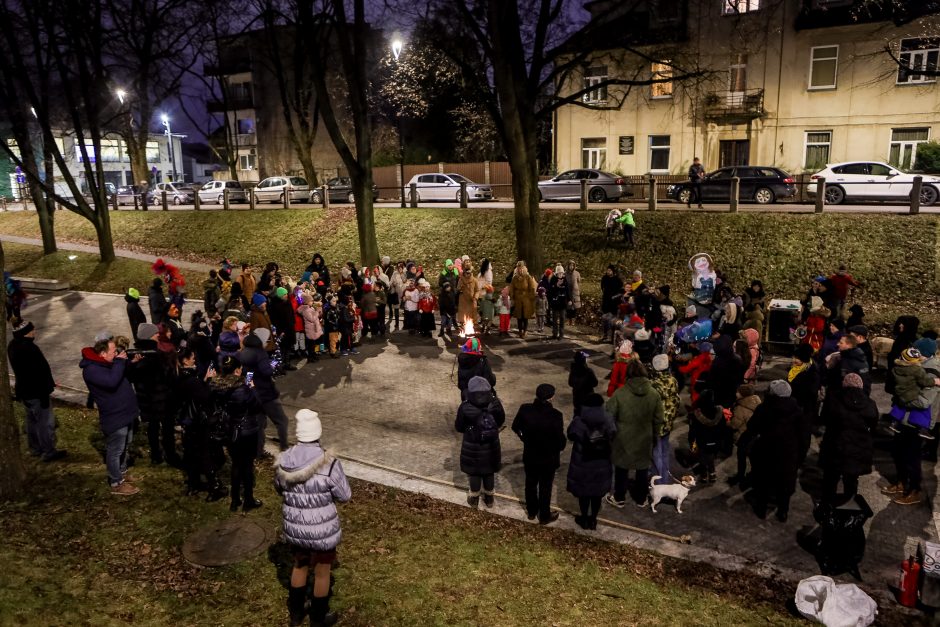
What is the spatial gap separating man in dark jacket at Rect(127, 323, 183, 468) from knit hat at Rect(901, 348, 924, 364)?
341 inches

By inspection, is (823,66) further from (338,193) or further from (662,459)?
(662,459)

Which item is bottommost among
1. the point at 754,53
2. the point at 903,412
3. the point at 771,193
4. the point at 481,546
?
the point at 481,546

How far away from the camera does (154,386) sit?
7754 millimetres

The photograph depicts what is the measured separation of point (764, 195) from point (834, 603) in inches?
790

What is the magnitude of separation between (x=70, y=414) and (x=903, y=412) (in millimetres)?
11384

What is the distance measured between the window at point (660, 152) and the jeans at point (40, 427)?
3197 cm

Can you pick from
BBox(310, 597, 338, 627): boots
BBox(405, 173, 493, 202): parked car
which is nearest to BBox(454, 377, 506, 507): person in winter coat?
BBox(310, 597, 338, 627): boots

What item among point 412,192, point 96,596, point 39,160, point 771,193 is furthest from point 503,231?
point 39,160

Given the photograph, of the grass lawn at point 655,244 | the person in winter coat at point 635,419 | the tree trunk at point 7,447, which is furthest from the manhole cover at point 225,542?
the grass lawn at point 655,244

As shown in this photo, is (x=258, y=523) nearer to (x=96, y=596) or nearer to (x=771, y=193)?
(x=96, y=596)

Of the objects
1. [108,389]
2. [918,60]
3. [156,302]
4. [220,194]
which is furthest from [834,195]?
[220,194]

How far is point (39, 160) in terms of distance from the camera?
6003 centimetres

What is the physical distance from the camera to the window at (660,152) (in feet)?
114

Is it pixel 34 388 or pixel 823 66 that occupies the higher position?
pixel 823 66
